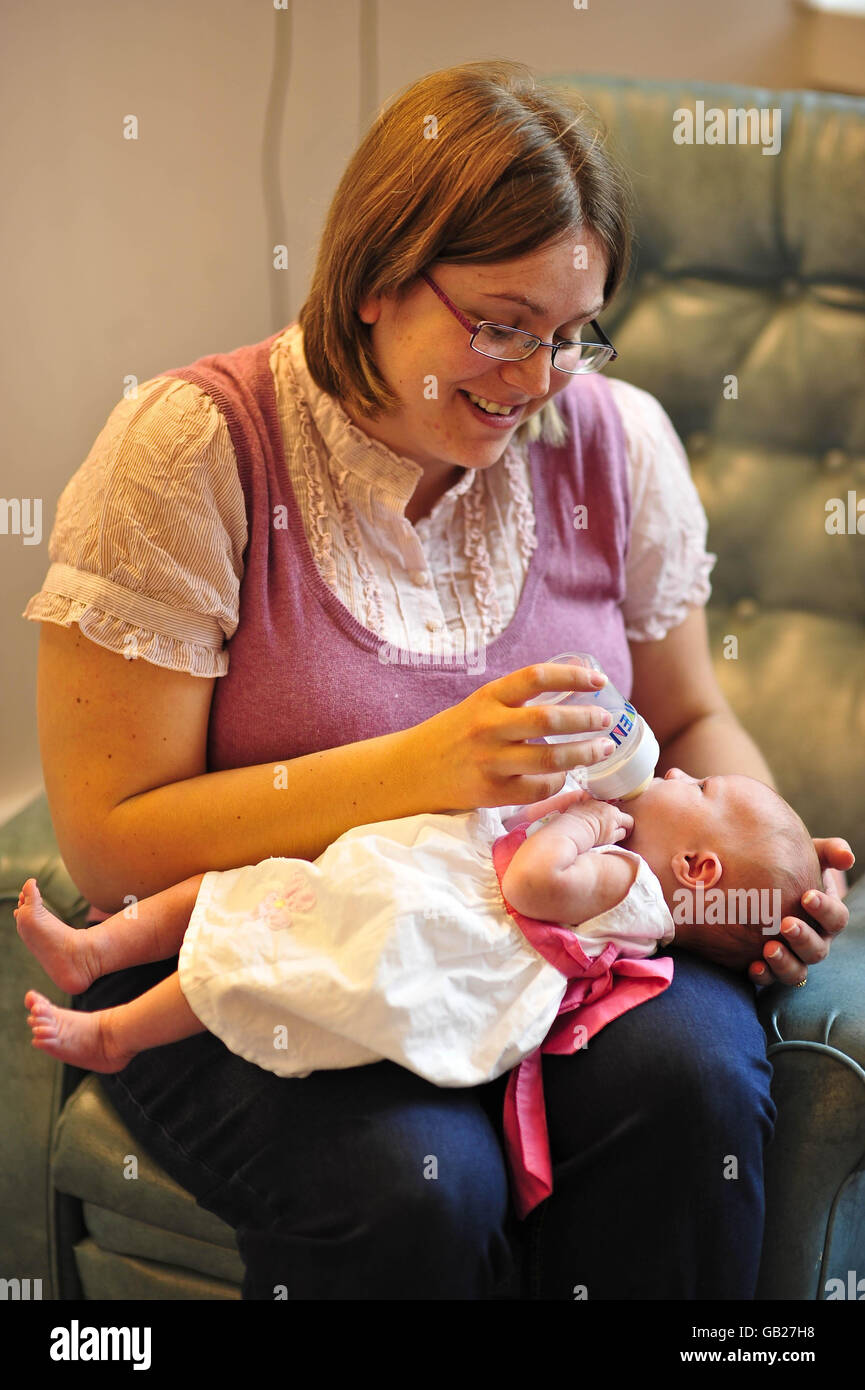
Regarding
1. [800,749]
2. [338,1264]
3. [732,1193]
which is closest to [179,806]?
[338,1264]

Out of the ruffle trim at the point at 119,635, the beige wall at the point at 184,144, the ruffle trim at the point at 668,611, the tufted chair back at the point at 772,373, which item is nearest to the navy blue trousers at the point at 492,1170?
the ruffle trim at the point at 119,635

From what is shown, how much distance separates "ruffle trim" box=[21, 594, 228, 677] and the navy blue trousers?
0.35 m

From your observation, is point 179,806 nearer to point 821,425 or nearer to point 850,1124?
point 850,1124

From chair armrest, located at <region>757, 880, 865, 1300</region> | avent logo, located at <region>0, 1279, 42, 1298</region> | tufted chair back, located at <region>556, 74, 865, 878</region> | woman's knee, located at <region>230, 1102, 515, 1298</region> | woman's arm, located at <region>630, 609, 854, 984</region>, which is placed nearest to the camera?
woman's knee, located at <region>230, 1102, 515, 1298</region>

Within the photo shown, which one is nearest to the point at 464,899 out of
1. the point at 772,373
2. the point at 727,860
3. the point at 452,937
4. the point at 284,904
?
the point at 452,937

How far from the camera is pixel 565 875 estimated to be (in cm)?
105

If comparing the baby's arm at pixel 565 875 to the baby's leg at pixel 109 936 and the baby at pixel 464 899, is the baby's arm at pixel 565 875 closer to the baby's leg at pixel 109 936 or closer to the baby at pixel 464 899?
the baby at pixel 464 899

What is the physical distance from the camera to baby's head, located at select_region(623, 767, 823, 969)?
44.8 inches

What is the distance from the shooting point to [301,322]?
1.27m

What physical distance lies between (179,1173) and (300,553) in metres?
0.59

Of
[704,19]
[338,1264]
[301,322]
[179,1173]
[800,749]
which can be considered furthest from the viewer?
[704,19]

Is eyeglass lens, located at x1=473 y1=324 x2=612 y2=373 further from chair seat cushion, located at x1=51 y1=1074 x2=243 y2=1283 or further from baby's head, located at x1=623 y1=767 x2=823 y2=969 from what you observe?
chair seat cushion, located at x1=51 y1=1074 x2=243 y2=1283

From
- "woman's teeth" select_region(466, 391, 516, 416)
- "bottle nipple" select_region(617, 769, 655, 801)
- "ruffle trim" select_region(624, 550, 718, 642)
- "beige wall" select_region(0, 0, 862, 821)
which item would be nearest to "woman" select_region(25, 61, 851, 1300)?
"woman's teeth" select_region(466, 391, 516, 416)

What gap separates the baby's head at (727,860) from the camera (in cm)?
114
